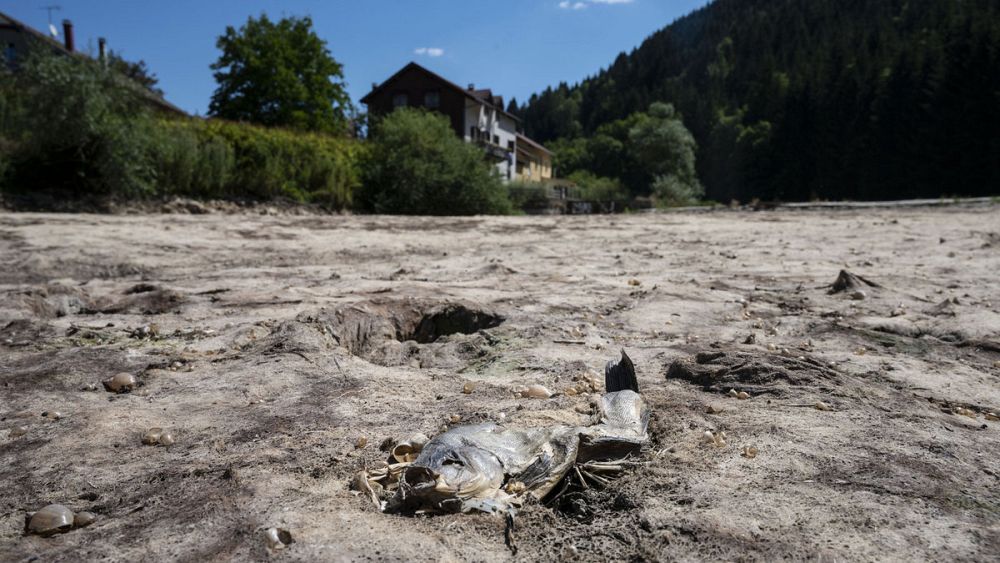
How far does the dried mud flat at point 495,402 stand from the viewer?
54.2 inches

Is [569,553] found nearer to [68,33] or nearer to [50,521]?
[50,521]

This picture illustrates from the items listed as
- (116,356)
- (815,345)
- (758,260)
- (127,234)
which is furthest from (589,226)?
(116,356)

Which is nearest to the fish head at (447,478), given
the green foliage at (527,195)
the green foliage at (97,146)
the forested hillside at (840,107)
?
the green foliage at (97,146)

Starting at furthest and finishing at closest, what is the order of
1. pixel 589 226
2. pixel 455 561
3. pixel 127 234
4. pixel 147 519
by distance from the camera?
pixel 589 226
pixel 127 234
pixel 147 519
pixel 455 561

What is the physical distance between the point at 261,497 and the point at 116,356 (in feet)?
5.47

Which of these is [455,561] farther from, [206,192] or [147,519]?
[206,192]

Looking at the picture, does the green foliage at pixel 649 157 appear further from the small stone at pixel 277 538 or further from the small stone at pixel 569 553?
the small stone at pixel 277 538

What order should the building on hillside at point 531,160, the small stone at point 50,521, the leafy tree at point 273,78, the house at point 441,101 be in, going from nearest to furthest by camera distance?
the small stone at point 50,521 < the leafy tree at point 273,78 < the house at point 441,101 < the building on hillside at point 531,160

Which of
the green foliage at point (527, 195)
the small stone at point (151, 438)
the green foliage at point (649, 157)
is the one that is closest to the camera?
the small stone at point (151, 438)

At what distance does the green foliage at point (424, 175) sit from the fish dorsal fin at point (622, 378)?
15.1m

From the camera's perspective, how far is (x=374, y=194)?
58.1 ft

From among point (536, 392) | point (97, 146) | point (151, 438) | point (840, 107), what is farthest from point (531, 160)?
point (151, 438)

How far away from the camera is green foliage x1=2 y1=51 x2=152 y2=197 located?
1145cm

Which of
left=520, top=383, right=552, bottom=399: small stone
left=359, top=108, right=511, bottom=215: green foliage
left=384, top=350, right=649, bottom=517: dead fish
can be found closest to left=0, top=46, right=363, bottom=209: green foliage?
left=359, top=108, right=511, bottom=215: green foliage
